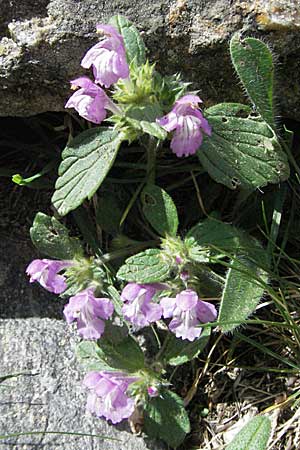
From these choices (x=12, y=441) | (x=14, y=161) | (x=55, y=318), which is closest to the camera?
(x=12, y=441)

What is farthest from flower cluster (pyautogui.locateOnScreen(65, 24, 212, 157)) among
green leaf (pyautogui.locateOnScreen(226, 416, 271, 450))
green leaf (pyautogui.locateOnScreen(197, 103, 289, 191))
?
green leaf (pyautogui.locateOnScreen(226, 416, 271, 450))

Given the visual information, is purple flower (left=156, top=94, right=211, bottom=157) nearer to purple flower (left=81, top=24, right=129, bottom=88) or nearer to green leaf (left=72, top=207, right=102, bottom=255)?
purple flower (left=81, top=24, right=129, bottom=88)

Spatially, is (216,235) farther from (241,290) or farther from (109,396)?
(109,396)

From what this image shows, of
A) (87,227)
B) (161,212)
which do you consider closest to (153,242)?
(161,212)

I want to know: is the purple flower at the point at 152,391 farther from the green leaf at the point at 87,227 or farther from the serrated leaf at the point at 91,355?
the green leaf at the point at 87,227

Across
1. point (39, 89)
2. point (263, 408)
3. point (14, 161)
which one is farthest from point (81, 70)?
point (263, 408)

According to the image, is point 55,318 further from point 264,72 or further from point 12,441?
point 264,72

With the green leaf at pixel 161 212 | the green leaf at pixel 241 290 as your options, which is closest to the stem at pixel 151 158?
the green leaf at pixel 161 212
